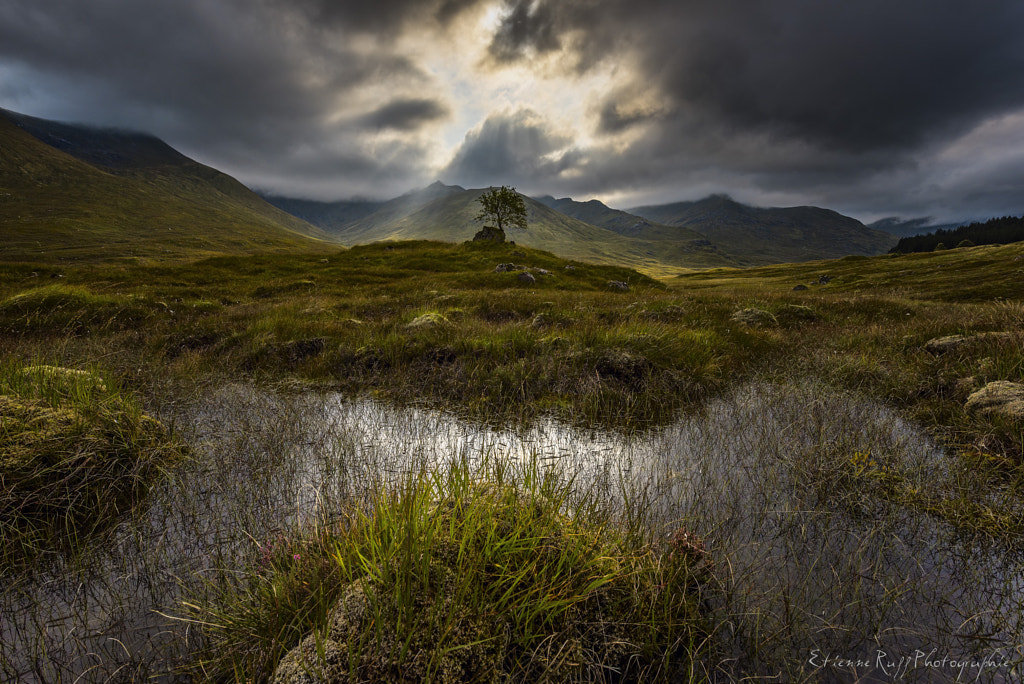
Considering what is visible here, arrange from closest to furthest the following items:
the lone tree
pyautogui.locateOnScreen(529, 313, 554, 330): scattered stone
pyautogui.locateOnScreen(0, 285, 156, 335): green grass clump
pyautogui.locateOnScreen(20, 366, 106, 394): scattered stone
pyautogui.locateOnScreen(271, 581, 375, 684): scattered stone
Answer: pyautogui.locateOnScreen(271, 581, 375, 684): scattered stone
pyautogui.locateOnScreen(20, 366, 106, 394): scattered stone
pyautogui.locateOnScreen(529, 313, 554, 330): scattered stone
pyautogui.locateOnScreen(0, 285, 156, 335): green grass clump
the lone tree

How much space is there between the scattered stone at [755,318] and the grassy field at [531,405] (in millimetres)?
79

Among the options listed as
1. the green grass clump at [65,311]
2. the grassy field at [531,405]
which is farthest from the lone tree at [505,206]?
the green grass clump at [65,311]

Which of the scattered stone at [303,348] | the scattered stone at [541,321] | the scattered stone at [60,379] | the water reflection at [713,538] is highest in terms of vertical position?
the scattered stone at [541,321]

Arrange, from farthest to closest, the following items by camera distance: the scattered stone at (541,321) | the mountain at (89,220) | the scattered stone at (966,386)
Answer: the mountain at (89,220) < the scattered stone at (541,321) < the scattered stone at (966,386)

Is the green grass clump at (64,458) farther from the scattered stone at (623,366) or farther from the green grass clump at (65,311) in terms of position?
the green grass clump at (65,311)

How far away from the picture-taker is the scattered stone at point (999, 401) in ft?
17.7

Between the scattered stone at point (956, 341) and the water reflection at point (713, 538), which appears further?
the scattered stone at point (956, 341)

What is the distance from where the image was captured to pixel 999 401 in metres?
5.80

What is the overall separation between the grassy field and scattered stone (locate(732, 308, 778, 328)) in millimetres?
79

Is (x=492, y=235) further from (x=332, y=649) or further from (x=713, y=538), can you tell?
(x=332, y=649)

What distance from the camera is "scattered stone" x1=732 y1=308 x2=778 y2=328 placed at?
1437 cm

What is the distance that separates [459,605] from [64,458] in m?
5.21

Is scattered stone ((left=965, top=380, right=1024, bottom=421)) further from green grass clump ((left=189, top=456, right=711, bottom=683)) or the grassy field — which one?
green grass clump ((left=189, top=456, right=711, bottom=683))

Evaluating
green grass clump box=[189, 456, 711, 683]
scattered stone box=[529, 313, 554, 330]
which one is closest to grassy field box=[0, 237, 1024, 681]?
green grass clump box=[189, 456, 711, 683]
